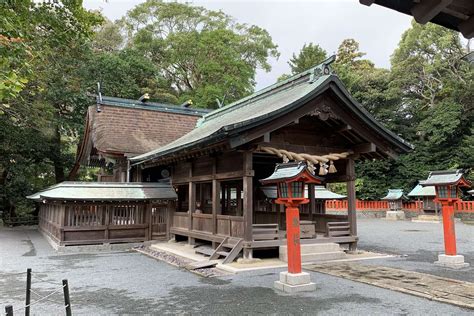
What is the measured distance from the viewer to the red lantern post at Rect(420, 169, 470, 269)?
31.1 feet

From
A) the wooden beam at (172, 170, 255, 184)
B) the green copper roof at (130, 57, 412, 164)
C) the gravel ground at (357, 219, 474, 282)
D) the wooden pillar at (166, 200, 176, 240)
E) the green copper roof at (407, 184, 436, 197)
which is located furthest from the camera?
the green copper roof at (407, 184, 436, 197)

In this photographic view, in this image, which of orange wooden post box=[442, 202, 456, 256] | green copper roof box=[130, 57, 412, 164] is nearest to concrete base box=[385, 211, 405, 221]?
green copper roof box=[130, 57, 412, 164]

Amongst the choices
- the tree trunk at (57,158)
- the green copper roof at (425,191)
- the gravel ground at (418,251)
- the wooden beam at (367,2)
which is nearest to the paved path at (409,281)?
the gravel ground at (418,251)

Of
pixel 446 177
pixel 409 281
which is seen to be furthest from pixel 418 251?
pixel 409 281

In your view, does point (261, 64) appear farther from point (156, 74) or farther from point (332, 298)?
point (332, 298)

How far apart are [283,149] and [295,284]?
466cm

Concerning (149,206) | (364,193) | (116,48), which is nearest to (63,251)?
(149,206)

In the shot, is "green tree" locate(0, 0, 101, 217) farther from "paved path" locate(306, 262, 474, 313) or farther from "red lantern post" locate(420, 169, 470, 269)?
"red lantern post" locate(420, 169, 470, 269)

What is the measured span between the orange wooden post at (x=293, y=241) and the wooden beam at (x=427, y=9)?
5138 mm

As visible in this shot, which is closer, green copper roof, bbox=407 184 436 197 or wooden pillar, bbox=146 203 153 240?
wooden pillar, bbox=146 203 153 240

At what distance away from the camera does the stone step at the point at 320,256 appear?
10.2 metres

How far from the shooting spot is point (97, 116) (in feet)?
61.4

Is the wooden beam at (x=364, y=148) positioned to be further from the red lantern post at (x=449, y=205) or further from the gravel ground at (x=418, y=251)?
the gravel ground at (x=418, y=251)

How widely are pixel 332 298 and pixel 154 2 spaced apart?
1466 inches
